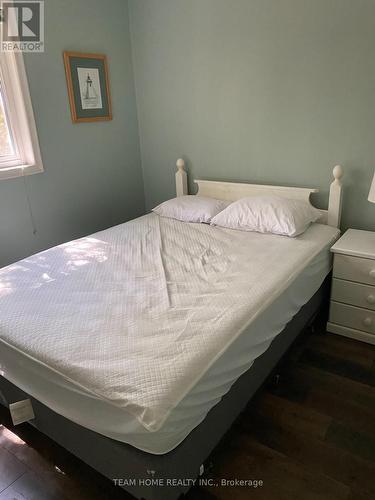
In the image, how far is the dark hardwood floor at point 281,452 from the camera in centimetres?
139

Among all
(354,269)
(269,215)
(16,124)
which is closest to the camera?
(354,269)

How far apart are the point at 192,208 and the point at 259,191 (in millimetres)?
519

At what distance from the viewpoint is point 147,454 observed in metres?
1.12

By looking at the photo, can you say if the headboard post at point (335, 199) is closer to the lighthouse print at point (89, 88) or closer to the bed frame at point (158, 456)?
the bed frame at point (158, 456)

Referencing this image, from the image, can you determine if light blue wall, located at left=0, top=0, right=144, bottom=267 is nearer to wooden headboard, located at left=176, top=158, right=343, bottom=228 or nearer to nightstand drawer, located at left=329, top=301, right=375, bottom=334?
wooden headboard, located at left=176, top=158, right=343, bottom=228

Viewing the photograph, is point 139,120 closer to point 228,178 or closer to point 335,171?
point 228,178

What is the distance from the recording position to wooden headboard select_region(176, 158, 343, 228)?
2.38m

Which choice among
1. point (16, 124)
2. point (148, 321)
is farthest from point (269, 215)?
point (16, 124)

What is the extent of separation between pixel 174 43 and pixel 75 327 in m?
2.42

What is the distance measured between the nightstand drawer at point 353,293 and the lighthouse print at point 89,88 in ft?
7.35

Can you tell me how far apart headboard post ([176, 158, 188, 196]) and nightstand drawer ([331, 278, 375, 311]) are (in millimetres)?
1502

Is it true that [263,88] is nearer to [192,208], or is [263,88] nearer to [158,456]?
[192,208]

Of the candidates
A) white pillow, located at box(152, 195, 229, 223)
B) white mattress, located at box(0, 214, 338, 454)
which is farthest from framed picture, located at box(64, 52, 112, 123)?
white mattress, located at box(0, 214, 338, 454)

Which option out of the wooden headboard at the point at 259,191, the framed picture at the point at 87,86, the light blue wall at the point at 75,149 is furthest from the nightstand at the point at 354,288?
the framed picture at the point at 87,86
